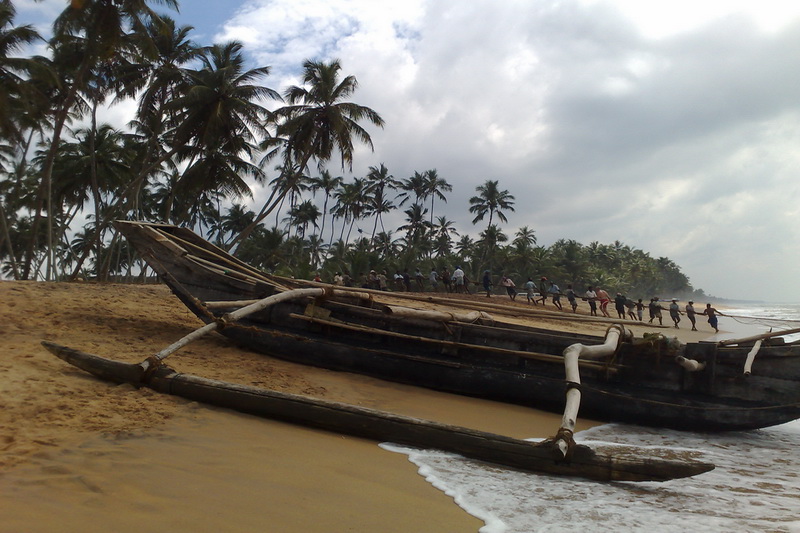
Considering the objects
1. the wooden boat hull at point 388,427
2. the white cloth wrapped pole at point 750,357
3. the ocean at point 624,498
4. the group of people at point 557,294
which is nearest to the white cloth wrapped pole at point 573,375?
the wooden boat hull at point 388,427

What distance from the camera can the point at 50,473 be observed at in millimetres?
2916


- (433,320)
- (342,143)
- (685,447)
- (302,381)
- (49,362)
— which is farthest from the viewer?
(342,143)

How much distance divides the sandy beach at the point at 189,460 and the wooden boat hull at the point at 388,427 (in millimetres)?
126

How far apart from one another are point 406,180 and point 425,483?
51.5 m

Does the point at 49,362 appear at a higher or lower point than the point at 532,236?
lower

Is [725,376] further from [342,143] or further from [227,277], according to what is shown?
[342,143]

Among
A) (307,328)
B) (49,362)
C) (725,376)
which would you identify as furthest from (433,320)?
(49,362)

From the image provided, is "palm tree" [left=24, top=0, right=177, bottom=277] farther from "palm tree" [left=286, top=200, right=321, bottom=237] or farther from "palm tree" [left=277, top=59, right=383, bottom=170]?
"palm tree" [left=286, top=200, right=321, bottom=237]

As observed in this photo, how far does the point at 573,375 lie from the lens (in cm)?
492

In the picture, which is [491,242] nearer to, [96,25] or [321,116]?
[321,116]

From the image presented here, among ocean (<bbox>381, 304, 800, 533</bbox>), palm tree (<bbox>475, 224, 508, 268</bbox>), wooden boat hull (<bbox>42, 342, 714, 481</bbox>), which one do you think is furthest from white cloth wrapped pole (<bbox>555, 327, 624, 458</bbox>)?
palm tree (<bbox>475, 224, 508, 268</bbox>)

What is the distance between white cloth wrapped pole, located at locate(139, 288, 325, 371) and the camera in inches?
191

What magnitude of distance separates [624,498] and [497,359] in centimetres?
319

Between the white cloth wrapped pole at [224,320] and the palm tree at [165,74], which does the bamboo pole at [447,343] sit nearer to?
the white cloth wrapped pole at [224,320]
